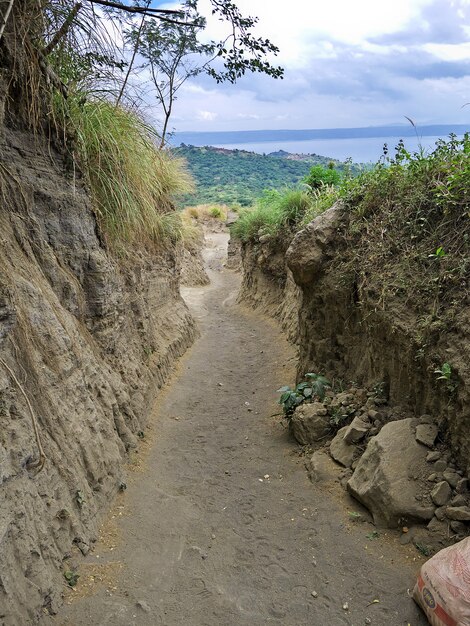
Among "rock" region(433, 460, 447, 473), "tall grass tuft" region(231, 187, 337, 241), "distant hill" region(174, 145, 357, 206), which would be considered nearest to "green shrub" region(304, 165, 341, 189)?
"tall grass tuft" region(231, 187, 337, 241)

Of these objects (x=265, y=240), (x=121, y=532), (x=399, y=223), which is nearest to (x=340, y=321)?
(x=399, y=223)

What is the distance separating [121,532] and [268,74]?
466 cm

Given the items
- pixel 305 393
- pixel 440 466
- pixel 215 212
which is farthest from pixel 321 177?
pixel 215 212

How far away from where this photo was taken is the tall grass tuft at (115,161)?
551cm

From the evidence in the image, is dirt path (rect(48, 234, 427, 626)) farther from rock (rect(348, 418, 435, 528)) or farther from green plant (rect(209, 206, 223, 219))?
green plant (rect(209, 206, 223, 219))

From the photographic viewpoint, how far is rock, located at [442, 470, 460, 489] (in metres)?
3.85

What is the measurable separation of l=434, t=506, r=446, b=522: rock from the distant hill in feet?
102

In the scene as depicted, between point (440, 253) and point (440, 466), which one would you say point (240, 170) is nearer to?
point (440, 253)

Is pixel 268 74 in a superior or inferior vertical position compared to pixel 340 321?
superior

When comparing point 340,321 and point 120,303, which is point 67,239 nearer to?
point 120,303

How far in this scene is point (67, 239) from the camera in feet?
16.6

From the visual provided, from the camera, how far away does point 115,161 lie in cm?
600

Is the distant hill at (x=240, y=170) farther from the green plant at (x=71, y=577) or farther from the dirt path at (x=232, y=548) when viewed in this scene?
the green plant at (x=71, y=577)

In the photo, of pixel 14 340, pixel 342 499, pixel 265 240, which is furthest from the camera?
pixel 265 240
